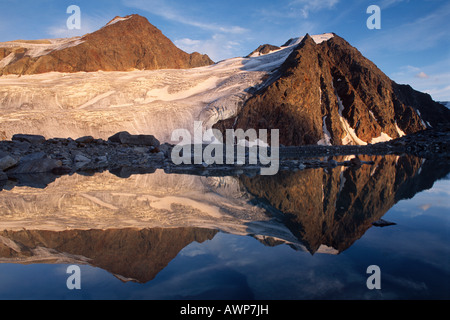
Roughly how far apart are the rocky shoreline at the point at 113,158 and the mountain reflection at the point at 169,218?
314 cm

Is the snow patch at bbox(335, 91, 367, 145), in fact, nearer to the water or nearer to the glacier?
the glacier

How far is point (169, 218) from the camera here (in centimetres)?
362

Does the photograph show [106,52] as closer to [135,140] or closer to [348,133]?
[135,140]

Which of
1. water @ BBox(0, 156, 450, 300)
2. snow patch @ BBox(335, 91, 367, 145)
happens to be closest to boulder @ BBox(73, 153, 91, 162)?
water @ BBox(0, 156, 450, 300)

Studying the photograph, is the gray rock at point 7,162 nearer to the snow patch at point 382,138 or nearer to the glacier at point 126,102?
the glacier at point 126,102

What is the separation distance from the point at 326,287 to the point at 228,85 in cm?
2730

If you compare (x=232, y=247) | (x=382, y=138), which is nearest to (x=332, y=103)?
(x=382, y=138)

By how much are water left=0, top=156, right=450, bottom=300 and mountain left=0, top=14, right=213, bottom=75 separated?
39.2 m

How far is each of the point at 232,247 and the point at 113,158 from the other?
12866mm

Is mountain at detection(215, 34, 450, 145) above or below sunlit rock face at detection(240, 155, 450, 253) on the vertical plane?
above

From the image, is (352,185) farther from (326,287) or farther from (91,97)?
(91,97)

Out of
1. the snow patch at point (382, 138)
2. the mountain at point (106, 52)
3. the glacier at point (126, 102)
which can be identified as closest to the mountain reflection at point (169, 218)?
the glacier at point (126, 102)

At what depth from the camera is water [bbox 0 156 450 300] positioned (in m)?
1.85
